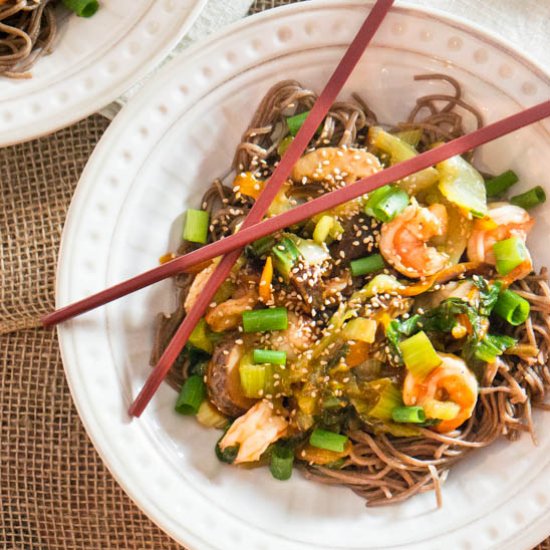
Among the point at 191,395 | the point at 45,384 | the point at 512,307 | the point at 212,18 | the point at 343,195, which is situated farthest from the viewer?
the point at 45,384

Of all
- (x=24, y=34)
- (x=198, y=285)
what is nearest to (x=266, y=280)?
(x=198, y=285)

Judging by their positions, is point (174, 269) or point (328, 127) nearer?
point (174, 269)

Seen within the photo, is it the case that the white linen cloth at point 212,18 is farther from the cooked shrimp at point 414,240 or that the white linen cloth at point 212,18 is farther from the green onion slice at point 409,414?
the green onion slice at point 409,414

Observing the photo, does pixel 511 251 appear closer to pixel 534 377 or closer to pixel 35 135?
pixel 534 377

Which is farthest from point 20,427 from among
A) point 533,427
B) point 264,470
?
point 533,427

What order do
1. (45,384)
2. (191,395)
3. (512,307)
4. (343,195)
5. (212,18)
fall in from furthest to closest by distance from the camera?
(45,384), (212,18), (191,395), (512,307), (343,195)

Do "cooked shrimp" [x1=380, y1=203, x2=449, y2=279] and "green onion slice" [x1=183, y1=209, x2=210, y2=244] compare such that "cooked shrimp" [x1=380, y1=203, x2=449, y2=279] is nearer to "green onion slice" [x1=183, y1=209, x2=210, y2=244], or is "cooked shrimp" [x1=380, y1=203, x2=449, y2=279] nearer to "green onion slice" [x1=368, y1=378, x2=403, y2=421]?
"green onion slice" [x1=368, y1=378, x2=403, y2=421]

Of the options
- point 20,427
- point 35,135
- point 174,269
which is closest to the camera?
point 174,269

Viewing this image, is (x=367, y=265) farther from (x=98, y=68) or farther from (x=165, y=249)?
(x=98, y=68)
